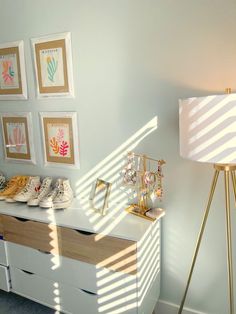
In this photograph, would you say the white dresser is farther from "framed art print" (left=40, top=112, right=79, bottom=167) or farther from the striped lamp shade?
the striped lamp shade

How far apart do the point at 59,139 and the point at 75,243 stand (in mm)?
778

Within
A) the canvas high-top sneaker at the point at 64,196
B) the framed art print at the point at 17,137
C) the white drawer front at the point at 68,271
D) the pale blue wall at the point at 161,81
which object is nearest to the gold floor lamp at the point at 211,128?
the pale blue wall at the point at 161,81

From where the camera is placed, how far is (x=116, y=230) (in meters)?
1.46

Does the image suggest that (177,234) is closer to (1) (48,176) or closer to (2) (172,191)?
(2) (172,191)

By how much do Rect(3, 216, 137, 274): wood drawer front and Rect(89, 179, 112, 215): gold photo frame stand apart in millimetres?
224

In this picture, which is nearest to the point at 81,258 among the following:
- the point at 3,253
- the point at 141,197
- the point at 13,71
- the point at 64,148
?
the point at 141,197

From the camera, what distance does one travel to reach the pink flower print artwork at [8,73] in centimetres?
203

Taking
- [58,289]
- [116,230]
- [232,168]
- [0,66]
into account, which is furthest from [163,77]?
[58,289]

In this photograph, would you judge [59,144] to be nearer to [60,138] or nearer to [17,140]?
[60,138]

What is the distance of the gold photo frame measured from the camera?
165 cm

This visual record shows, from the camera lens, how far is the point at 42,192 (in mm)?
1881

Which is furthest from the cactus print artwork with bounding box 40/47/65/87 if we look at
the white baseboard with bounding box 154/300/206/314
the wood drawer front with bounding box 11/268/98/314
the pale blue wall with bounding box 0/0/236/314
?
the white baseboard with bounding box 154/300/206/314

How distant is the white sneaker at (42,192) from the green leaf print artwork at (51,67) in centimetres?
73

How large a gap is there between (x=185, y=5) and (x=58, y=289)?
1827 mm
